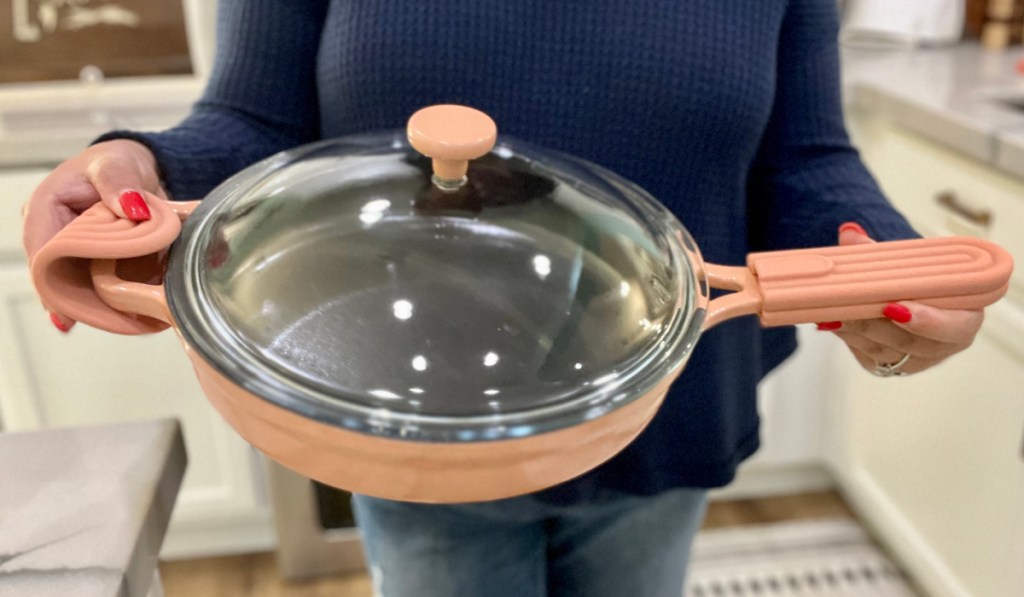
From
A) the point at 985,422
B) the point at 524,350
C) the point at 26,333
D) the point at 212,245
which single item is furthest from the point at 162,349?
the point at 985,422

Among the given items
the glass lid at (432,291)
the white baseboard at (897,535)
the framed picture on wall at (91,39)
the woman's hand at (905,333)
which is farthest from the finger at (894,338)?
the framed picture on wall at (91,39)

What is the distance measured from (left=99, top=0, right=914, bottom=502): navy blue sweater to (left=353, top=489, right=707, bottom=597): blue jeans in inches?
1.7

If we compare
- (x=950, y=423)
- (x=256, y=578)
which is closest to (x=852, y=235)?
(x=950, y=423)

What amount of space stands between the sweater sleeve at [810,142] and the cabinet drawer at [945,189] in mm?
480

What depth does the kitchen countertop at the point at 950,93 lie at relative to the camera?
0.99m

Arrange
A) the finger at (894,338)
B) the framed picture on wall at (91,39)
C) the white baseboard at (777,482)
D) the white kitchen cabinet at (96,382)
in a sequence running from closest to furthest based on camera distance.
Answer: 1. the finger at (894,338)
2. the white kitchen cabinet at (96,382)
3. the framed picture on wall at (91,39)
4. the white baseboard at (777,482)

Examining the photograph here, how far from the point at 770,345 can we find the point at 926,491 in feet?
2.37

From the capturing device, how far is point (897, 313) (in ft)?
1.43

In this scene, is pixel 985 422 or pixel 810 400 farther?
pixel 810 400

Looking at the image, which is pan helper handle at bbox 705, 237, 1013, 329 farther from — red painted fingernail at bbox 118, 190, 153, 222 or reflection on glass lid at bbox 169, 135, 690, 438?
red painted fingernail at bbox 118, 190, 153, 222

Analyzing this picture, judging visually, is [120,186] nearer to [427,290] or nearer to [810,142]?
[427,290]

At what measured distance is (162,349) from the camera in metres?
1.20

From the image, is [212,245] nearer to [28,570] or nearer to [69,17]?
[28,570]

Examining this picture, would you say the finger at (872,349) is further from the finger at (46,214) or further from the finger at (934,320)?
the finger at (46,214)
